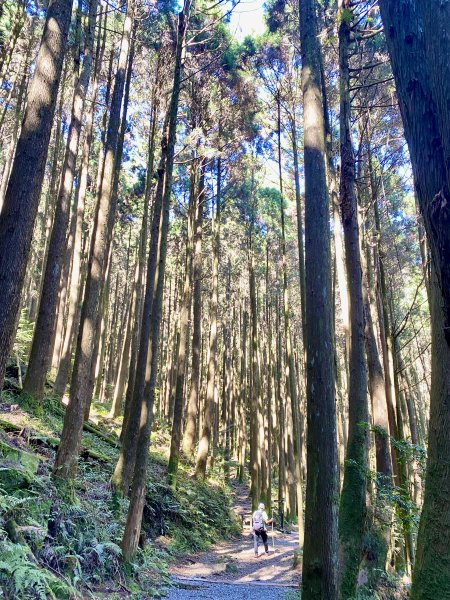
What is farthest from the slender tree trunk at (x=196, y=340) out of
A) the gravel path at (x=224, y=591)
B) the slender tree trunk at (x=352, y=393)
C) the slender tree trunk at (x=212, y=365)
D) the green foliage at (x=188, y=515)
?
the slender tree trunk at (x=352, y=393)

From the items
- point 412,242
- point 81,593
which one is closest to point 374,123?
point 412,242

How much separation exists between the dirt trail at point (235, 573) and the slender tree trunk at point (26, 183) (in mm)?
4771

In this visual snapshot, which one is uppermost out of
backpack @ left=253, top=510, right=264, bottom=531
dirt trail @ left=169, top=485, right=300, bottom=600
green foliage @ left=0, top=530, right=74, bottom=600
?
green foliage @ left=0, top=530, right=74, bottom=600

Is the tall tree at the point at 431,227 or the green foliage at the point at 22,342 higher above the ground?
the green foliage at the point at 22,342

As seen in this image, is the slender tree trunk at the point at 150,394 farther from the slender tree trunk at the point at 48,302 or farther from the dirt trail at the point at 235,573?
the slender tree trunk at the point at 48,302

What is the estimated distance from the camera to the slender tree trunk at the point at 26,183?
15.4 feet

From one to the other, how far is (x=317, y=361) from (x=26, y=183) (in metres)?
3.65

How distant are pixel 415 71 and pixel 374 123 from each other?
1079cm

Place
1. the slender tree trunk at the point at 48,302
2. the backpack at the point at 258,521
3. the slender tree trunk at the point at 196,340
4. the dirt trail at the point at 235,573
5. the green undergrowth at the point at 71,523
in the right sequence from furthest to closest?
the slender tree trunk at the point at 196,340 → the backpack at the point at 258,521 → the slender tree trunk at the point at 48,302 → the dirt trail at the point at 235,573 → the green undergrowth at the point at 71,523

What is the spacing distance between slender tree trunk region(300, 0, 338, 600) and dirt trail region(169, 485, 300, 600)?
138 inches

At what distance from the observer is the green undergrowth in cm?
412

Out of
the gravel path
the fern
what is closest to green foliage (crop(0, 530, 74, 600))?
the fern

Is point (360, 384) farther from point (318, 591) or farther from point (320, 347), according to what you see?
point (318, 591)

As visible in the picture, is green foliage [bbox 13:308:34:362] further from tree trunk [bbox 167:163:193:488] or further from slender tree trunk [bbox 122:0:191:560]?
slender tree trunk [bbox 122:0:191:560]
